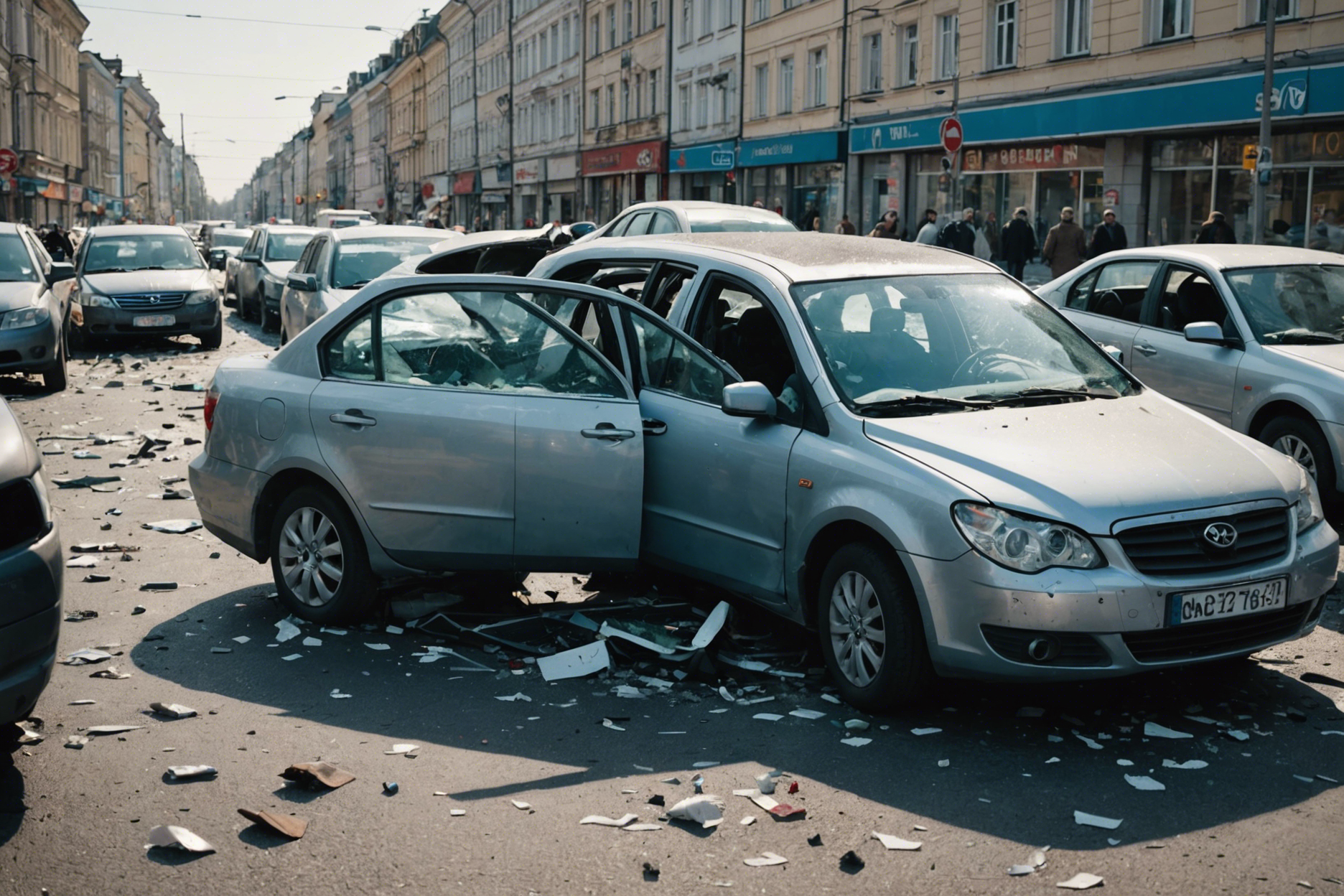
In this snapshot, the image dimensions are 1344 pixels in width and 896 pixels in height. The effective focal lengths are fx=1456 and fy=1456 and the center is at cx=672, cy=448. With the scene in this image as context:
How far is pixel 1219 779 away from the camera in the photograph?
4.56 meters

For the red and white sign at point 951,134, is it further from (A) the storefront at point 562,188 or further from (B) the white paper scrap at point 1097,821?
(A) the storefront at point 562,188

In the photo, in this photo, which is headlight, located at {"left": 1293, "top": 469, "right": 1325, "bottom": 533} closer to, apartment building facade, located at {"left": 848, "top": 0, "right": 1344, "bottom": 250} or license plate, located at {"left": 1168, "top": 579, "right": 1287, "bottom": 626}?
license plate, located at {"left": 1168, "top": 579, "right": 1287, "bottom": 626}

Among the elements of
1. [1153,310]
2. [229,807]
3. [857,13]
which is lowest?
[229,807]

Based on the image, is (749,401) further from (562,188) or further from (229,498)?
(562,188)

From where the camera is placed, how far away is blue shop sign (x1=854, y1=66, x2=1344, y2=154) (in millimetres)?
21750

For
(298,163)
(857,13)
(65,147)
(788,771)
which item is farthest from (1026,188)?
(298,163)

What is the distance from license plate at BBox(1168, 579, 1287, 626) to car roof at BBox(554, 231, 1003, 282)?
1.99 meters

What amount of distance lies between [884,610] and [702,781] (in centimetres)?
95

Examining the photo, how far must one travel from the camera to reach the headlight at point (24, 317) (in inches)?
571

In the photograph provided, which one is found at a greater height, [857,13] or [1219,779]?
[857,13]

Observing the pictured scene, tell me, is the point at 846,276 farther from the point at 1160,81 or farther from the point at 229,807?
the point at 1160,81

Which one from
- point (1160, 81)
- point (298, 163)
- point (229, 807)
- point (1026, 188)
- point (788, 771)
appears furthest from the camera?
point (298, 163)

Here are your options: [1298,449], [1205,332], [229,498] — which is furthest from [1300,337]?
[229,498]

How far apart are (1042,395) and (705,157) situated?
40998mm
